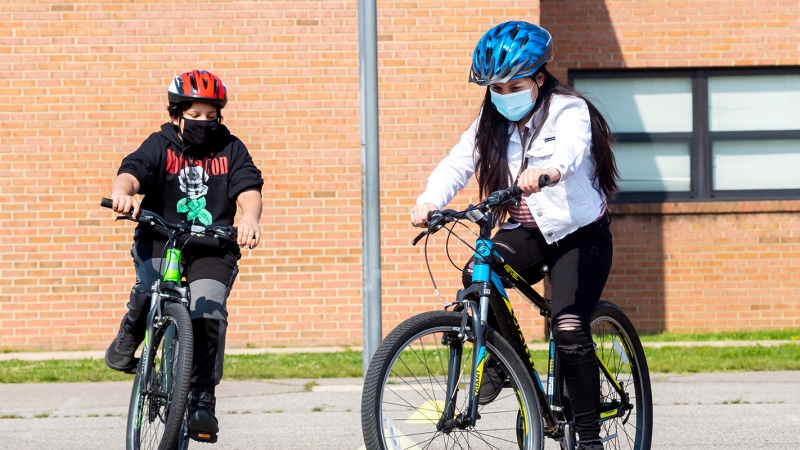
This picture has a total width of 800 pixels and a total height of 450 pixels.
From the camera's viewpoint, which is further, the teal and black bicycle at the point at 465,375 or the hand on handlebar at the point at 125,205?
the hand on handlebar at the point at 125,205

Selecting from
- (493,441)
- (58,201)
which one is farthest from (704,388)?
(58,201)

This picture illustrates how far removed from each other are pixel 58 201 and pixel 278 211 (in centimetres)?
218

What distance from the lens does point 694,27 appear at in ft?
38.8

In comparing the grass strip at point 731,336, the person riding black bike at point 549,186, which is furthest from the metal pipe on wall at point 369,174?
the grass strip at point 731,336

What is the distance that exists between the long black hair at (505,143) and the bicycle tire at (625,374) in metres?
Answer: 0.70

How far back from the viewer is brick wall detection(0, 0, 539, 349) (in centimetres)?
1070

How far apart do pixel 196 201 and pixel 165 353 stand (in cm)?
79

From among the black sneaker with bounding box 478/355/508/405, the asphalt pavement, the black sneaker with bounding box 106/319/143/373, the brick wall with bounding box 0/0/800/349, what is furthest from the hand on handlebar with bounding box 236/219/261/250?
the brick wall with bounding box 0/0/800/349

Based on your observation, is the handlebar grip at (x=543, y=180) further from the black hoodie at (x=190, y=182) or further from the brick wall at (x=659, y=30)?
the brick wall at (x=659, y=30)

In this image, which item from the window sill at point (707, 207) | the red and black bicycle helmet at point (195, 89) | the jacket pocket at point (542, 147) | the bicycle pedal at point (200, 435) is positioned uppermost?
the red and black bicycle helmet at point (195, 89)

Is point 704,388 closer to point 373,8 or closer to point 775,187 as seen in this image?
point 373,8

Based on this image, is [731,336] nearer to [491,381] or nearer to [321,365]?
[321,365]

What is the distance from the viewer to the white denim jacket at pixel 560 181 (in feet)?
14.1

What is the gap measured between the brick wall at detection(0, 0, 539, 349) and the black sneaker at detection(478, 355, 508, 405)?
665cm
